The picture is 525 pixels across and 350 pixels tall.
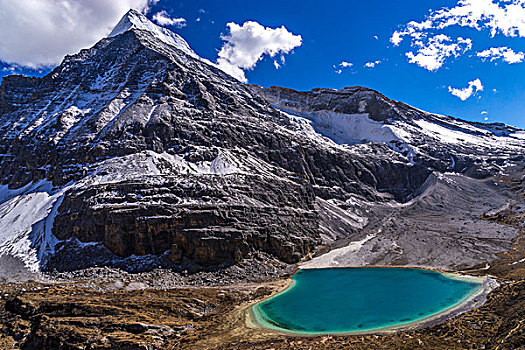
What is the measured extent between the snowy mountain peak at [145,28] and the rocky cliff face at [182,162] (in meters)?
1.38

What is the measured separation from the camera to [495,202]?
79.2 metres

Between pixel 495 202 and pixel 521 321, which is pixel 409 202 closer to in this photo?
pixel 495 202

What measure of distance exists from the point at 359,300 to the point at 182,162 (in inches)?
1730

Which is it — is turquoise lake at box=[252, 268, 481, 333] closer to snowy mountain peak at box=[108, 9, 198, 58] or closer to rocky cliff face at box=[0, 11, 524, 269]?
rocky cliff face at box=[0, 11, 524, 269]

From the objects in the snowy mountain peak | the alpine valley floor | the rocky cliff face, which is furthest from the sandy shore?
the snowy mountain peak

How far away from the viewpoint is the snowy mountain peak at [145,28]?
121562mm

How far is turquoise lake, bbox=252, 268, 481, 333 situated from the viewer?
29.5 meters

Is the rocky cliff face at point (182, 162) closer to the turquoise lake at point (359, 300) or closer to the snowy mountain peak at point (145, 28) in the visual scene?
the snowy mountain peak at point (145, 28)

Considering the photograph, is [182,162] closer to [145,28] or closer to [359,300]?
[359,300]

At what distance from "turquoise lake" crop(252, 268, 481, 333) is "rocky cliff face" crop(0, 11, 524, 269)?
1168 cm

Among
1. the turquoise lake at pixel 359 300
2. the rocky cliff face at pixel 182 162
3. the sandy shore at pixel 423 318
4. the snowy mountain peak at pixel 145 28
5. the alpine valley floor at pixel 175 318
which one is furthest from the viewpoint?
the snowy mountain peak at pixel 145 28

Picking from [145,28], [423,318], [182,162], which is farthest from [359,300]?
[145,28]

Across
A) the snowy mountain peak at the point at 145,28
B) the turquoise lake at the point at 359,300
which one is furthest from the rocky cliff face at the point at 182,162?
the turquoise lake at the point at 359,300

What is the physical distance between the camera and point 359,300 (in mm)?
36438
